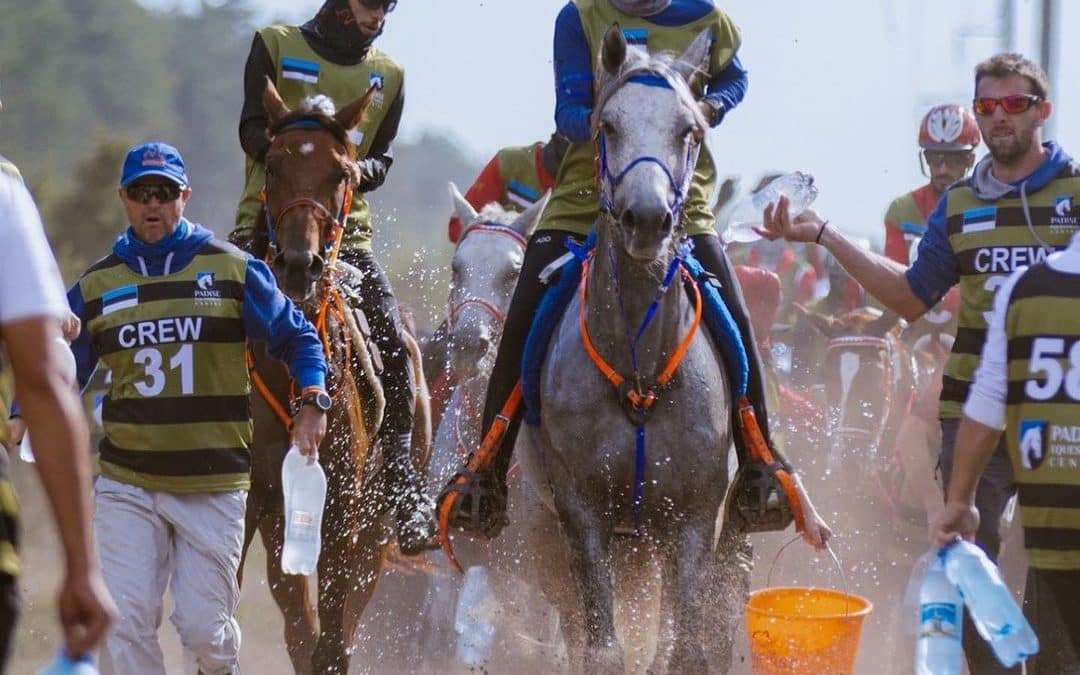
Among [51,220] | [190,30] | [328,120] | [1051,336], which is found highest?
[190,30]

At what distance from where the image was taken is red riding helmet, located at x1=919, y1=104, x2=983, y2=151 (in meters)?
12.1

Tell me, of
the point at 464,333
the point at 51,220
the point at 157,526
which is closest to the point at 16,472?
the point at 51,220

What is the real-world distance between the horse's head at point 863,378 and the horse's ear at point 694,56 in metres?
5.77

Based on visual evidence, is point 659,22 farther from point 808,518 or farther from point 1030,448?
point 1030,448

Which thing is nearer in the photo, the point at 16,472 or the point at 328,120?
the point at 328,120

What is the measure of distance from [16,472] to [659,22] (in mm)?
10325

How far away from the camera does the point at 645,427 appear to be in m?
6.96

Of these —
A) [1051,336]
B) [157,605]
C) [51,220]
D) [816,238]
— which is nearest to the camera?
[1051,336]

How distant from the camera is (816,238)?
7828 millimetres

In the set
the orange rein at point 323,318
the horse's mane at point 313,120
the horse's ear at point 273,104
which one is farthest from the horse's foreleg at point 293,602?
the horse's ear at point 273,104

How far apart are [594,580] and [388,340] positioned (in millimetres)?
2459

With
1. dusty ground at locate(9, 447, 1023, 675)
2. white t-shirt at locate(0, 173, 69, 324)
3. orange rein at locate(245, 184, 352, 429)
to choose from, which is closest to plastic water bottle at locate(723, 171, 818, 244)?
orange rein at locate(245, 184, 352, 429)

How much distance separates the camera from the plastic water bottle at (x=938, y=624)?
589cm

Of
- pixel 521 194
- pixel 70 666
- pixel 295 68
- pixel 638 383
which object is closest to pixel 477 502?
pixel 638 383
